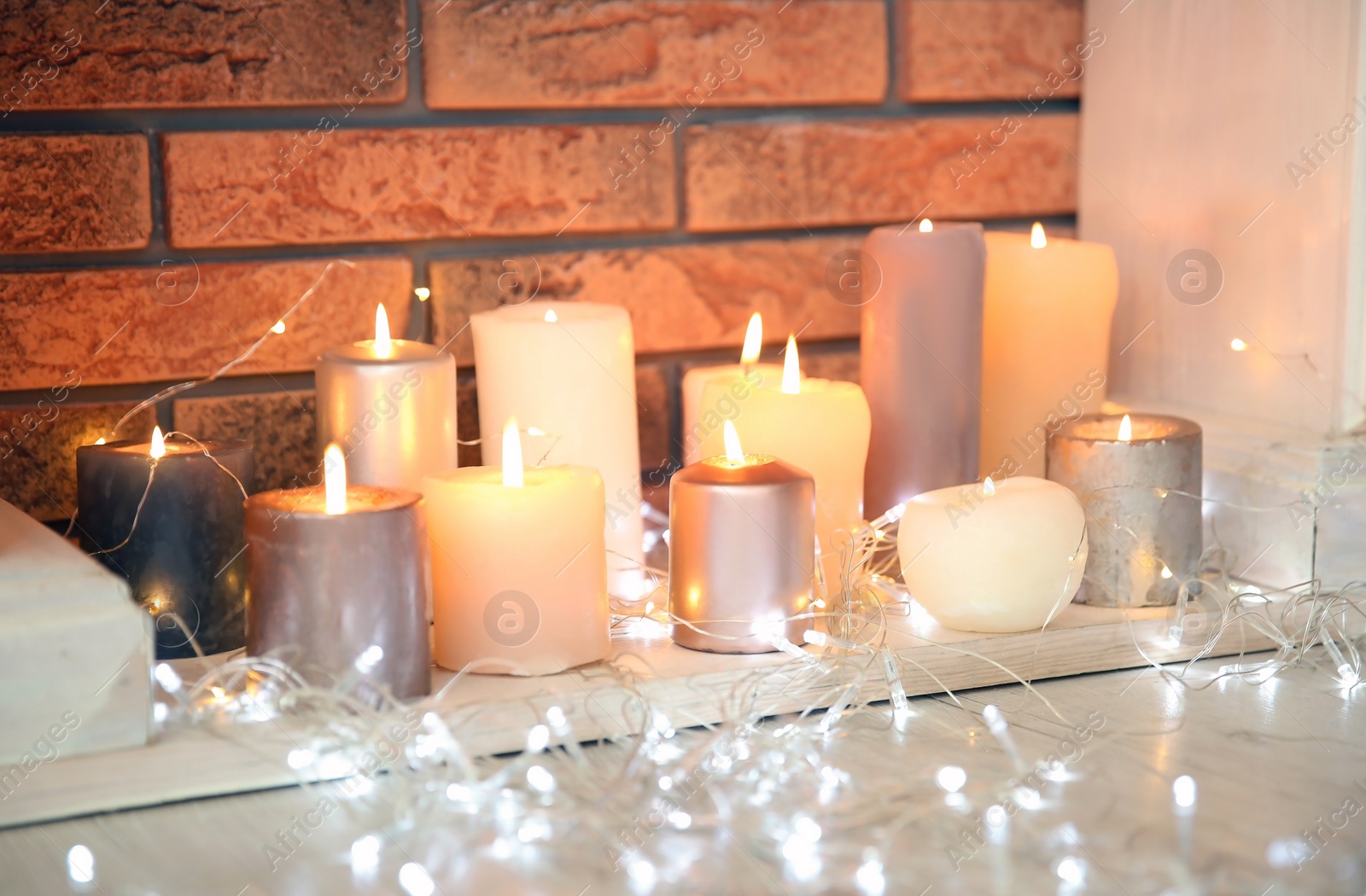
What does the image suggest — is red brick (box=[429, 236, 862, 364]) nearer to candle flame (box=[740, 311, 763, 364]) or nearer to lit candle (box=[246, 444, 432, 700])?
candle flame (box=[740, 311, 763, 364])

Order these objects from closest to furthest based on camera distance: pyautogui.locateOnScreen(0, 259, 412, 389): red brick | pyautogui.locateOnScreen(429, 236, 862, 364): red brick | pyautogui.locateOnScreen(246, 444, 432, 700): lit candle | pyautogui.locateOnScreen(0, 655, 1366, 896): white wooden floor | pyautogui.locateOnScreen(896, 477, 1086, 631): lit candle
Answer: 1. pyautogui.locateOnScreen(0, 655, 1366, 896): white wooden floor
2. pyautogui.locateOnScreen(246, 444, 432, 700): lit candle
3. pyautogui.locateOnScreen(896, 477, 1086, 631): lit candle
4. pyautogui.locateOnScreen(0, 259, 412, 389): red brick
5. pyautogui.locateOnScreen(429, 236, 862, 364): red brick

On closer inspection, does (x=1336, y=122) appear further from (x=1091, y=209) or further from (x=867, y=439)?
(x=867, y=439)

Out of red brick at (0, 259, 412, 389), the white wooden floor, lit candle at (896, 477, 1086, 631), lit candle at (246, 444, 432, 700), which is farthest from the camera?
red brick at (0, 259, 412, 389)

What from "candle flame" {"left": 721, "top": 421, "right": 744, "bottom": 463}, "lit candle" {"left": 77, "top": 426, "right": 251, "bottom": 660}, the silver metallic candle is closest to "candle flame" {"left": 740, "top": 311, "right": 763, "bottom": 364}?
"candle flame" {"left": 721, "top": 421, "right": 744, "bottom": 463}

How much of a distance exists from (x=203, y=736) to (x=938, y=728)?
387mm

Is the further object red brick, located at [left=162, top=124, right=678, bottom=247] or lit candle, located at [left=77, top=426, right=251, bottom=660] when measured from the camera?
red brick, located at [left=162, top=124, right=678, bottom=247]

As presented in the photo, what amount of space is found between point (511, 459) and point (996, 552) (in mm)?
293

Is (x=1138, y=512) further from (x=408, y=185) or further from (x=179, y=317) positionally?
(x=179, y=317)

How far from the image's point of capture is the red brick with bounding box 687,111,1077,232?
107 centimetres

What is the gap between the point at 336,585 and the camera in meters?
0.68

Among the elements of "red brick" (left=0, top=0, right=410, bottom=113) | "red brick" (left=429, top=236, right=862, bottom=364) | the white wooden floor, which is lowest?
the white wooden floor

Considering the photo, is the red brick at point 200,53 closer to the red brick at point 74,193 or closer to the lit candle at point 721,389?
the red brick at point 74,193

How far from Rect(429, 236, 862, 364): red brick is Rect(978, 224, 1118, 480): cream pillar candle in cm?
17

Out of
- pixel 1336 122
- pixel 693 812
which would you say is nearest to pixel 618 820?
pixel 693 812
